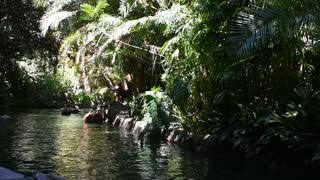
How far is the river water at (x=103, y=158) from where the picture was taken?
341 inches

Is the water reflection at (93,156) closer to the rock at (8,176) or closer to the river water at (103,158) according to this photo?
the river water at (103,158)

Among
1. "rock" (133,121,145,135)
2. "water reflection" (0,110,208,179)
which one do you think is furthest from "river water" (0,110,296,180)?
"rock" (133,121,145,135)

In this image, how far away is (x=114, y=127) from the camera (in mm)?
16750

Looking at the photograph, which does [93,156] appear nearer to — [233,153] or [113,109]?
[233,153]

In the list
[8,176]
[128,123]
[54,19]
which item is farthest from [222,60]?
[54,19]

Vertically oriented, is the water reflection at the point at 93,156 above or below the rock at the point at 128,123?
below

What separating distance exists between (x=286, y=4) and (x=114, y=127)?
996 cm

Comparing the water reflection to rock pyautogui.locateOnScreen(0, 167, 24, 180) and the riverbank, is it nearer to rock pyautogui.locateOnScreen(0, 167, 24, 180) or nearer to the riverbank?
the riverbank

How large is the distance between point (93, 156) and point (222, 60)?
3.46 m

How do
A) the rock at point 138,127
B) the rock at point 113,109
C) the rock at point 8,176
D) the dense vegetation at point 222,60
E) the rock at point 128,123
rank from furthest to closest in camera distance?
1. the rock at point 113,109
2. the rock at point 128,123
3. the rock at point 138,127
4. the dense vegetation at point 222,60
5. the rock at point 8,176

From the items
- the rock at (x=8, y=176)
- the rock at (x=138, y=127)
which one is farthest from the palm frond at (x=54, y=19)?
the rock at (x=8, y=176)

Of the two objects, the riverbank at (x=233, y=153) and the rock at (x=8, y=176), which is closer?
the rock at (x=8, y=176)

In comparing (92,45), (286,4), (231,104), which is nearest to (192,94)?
(231,104)

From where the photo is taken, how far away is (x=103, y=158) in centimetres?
1023
